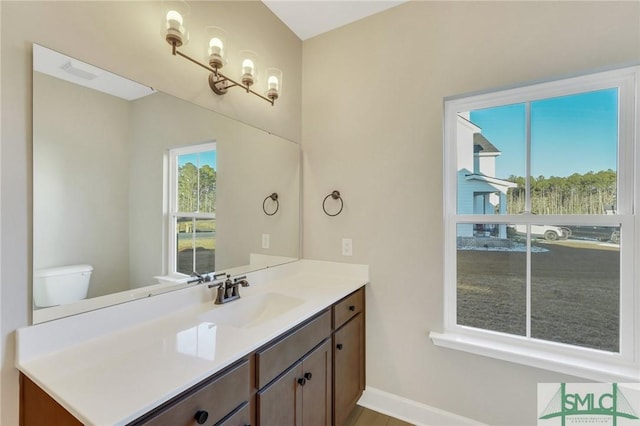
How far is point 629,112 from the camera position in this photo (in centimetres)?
136

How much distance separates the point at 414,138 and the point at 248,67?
1.10 meters

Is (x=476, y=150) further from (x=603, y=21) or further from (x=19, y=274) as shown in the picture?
(x=19, y=274)

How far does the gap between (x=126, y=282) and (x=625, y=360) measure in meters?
2.36

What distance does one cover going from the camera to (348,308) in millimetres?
1713

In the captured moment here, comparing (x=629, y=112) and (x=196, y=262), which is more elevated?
(x=629, y=112)

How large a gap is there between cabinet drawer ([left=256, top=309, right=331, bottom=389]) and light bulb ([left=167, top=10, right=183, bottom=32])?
140 centimetres

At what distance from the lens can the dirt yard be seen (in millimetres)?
1423

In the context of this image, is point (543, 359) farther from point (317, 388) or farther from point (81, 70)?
point (81, 70)

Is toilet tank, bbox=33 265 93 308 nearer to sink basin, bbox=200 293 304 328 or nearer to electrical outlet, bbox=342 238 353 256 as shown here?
sink basin, bbox=200 293 304 328

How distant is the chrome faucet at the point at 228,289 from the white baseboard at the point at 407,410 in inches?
46.8

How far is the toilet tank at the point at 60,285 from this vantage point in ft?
3.04

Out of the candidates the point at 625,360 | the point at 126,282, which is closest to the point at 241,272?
the point at 126,282

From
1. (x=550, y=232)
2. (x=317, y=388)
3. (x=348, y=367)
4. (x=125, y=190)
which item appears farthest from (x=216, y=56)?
(x=550, y=232)

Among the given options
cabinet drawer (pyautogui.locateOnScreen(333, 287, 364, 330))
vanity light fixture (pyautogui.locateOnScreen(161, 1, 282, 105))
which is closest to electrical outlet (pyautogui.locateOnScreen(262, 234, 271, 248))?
cabinet drawer (pyautogui.locateOnScreen(333, 287, 364, 330))
